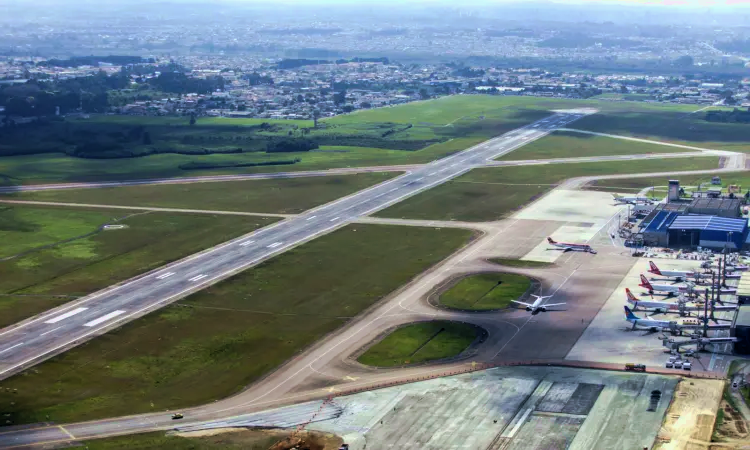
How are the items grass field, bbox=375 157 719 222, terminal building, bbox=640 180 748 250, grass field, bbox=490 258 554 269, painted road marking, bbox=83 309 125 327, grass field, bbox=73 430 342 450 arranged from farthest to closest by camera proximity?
grass field, bbox=375 157 719 222, terminal building, bbox=640 180 748 250, grass field, bbox=490 258 554 269, painted road marking, bbox=83 309 125 327, grass field, bbox=73 430 342 450

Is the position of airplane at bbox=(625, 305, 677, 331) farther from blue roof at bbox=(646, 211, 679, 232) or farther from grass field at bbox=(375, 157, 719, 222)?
grass field at bbox=(375, 157, 719, 222)

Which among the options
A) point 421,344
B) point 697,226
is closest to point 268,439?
point 421,344

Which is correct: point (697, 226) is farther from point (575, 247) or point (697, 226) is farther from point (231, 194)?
point (231, 194)

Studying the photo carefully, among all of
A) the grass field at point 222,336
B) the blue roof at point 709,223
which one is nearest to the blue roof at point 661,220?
the blue roof at point 709,223

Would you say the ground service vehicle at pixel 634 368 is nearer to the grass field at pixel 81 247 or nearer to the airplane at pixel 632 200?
the grass field at pixel 81 247

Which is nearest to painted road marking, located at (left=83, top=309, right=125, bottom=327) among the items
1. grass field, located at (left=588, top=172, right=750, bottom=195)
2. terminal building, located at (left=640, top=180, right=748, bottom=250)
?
terminal building, located at (left=640, top=180, right=748, bottom=250)
